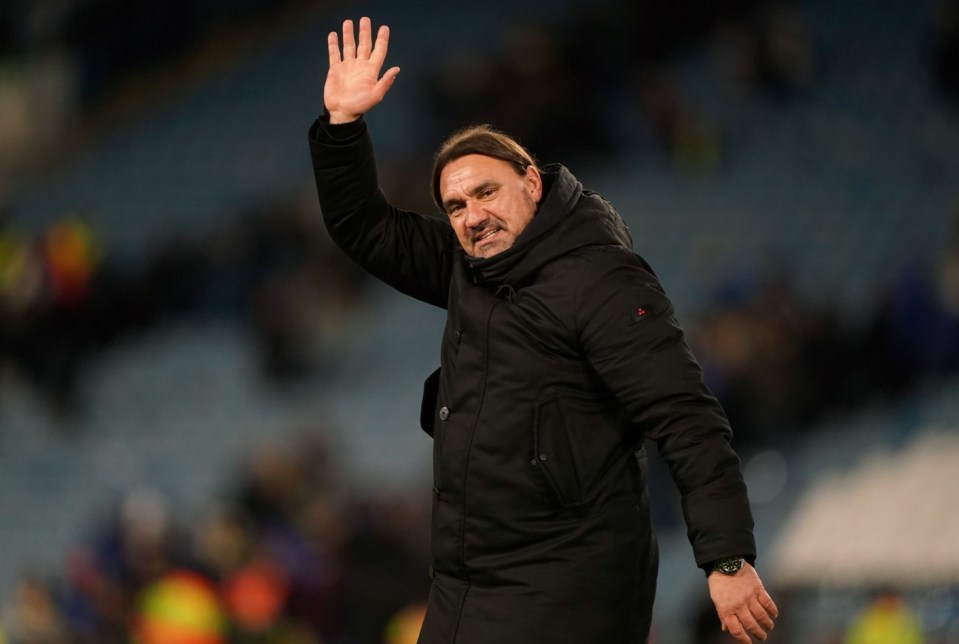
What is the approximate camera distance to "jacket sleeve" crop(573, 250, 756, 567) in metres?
1.89

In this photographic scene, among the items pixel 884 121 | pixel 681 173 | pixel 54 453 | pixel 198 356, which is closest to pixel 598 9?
pixel 681 173

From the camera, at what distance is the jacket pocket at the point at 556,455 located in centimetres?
199

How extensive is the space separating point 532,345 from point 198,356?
19.8ft

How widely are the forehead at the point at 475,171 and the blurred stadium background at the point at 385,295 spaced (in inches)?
129

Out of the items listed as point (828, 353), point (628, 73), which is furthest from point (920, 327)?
point (628, 73)

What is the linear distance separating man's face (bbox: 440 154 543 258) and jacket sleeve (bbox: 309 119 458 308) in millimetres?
167

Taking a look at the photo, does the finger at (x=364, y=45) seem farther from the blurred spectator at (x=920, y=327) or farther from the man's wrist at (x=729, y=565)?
the blurred spectator at (x=920, y=327)

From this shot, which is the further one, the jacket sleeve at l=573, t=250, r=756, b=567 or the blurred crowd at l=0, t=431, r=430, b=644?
the blurred crowd at l=0, t=431, r=430, b=644

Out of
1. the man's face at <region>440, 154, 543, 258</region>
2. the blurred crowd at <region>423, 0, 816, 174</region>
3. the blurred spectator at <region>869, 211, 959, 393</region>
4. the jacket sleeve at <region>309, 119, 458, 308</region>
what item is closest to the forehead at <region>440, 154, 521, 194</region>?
the man's face at <region>440, 154, 543, 258</region>

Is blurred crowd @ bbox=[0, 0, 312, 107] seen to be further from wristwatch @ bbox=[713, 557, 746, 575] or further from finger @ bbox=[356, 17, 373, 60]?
wristwatch @ bbox=[713, 557, 746, 575]

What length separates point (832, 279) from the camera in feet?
20.2

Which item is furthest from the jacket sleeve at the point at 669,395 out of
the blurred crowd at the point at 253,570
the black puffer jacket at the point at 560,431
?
the blurred crowd at the point at 253,570

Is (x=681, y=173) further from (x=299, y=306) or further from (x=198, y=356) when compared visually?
(x=198, y=356)

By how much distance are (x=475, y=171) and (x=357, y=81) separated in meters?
0.26
